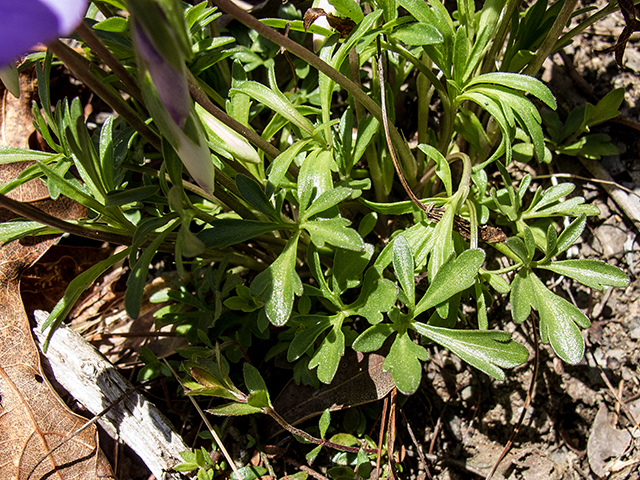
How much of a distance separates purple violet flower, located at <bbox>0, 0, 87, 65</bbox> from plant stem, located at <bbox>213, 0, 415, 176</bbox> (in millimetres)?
315

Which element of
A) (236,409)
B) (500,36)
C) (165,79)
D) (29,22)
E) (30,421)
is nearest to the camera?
(29,22)

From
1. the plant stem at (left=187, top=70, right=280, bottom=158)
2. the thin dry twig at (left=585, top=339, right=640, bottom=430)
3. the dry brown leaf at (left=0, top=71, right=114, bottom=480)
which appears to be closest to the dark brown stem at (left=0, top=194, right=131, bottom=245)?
the plant stem at (left=187, top=70, right=280, bottom=158)

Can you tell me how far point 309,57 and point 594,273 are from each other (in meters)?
0.89

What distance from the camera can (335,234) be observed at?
1095 mm

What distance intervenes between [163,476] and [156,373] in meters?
0.31

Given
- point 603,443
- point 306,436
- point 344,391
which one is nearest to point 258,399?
point 306,436

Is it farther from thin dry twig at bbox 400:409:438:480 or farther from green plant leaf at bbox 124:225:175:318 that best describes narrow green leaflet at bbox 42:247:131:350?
thin dry twig at bbox 400:409:438:480

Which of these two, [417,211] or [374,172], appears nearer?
[417,211]

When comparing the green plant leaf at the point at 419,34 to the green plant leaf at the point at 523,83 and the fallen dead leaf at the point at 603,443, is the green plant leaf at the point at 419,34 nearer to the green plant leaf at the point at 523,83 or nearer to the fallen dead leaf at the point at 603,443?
the green plant leaf at the point at 523,83

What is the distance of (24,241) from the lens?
5.81 ft

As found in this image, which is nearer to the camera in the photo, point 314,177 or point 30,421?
point 314,177

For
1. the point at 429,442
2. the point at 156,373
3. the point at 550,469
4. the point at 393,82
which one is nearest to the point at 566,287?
the point at 550,469

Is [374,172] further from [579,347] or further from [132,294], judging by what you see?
[132,294]

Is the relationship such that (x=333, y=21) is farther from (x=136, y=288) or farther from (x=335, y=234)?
(x=136, y=288)
